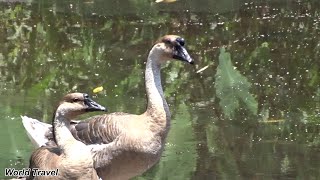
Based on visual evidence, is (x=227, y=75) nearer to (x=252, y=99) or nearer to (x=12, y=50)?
(x=252, y=99)

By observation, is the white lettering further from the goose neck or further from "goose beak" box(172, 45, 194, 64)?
"goose beak" box(172, 45, 194, 64)

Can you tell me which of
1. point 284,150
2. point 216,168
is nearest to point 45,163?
point 216,168

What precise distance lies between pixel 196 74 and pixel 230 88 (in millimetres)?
849

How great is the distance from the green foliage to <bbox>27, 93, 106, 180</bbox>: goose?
3378 millimetres

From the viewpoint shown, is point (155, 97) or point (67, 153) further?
point (155, 97)

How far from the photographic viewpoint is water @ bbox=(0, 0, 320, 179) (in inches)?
387

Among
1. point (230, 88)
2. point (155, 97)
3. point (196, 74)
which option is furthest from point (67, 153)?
point (196, 74)

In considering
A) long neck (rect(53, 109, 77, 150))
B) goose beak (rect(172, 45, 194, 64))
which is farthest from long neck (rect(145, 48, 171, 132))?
long neck (rect(53, 109, 77, 150))

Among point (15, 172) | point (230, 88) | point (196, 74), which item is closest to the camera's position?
point (15, 172)

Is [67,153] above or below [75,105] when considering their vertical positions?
below

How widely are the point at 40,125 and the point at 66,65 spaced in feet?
Answer: 11.3

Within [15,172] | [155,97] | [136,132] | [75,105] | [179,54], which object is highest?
[179,54]

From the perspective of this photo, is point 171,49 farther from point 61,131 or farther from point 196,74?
point 196,74

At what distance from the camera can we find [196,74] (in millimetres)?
12445
